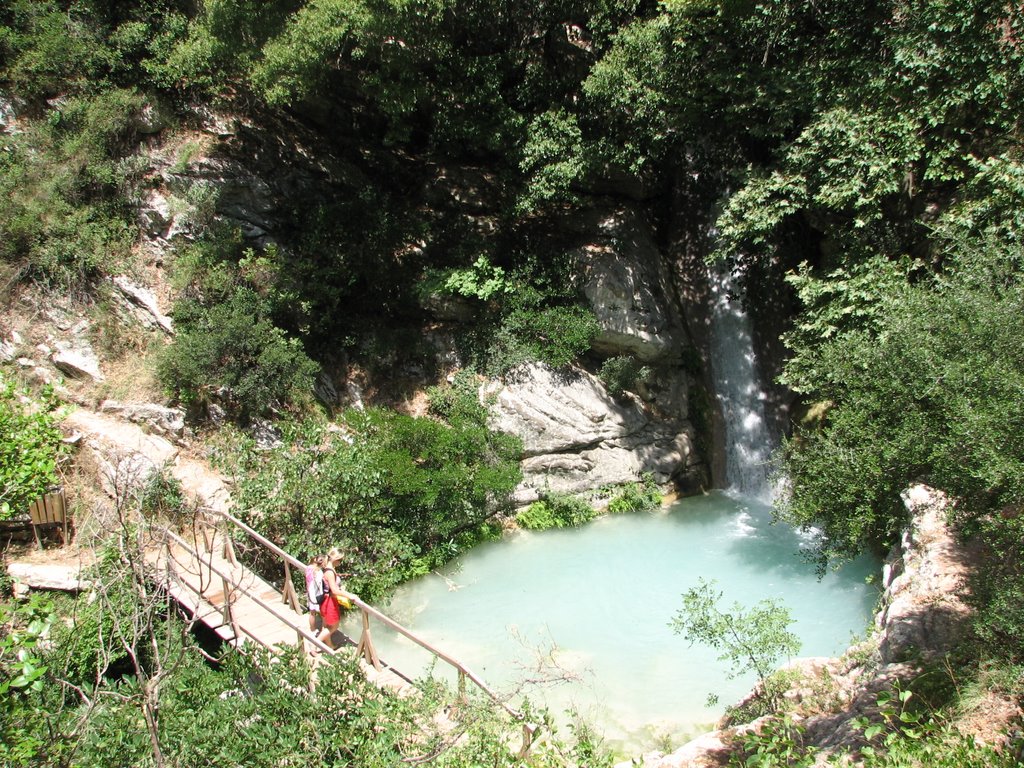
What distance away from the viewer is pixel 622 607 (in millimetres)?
11570

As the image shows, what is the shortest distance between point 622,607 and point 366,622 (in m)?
5.02

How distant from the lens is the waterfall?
50.3 ft

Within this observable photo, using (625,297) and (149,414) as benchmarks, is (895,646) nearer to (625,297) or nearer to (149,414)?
(625,297)

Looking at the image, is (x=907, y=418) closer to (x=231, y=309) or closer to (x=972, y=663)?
(x=972, y=663)

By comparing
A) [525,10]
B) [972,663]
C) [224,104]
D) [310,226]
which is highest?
[525,10]

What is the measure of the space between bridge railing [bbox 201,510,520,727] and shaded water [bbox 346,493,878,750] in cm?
91

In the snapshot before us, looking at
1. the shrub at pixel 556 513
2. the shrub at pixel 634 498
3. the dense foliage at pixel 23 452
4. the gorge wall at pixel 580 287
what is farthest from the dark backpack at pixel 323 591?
the shrub at pixel 634 498

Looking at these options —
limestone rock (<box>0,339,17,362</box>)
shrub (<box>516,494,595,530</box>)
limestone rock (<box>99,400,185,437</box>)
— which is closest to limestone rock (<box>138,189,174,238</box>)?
limestone rock (<box>0,339,17,362</box>)

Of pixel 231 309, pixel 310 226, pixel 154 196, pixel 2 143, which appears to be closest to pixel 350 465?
pixel 231 309

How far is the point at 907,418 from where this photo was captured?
28.1 feet

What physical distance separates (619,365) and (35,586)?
36.6ft

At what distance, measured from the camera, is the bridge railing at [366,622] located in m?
7.05

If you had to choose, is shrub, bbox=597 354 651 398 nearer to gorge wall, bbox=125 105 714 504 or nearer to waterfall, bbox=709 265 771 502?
gorge wall, bbox=125 105 714 504

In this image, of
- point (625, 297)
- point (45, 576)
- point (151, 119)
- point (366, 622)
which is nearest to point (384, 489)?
point (366, 622)
